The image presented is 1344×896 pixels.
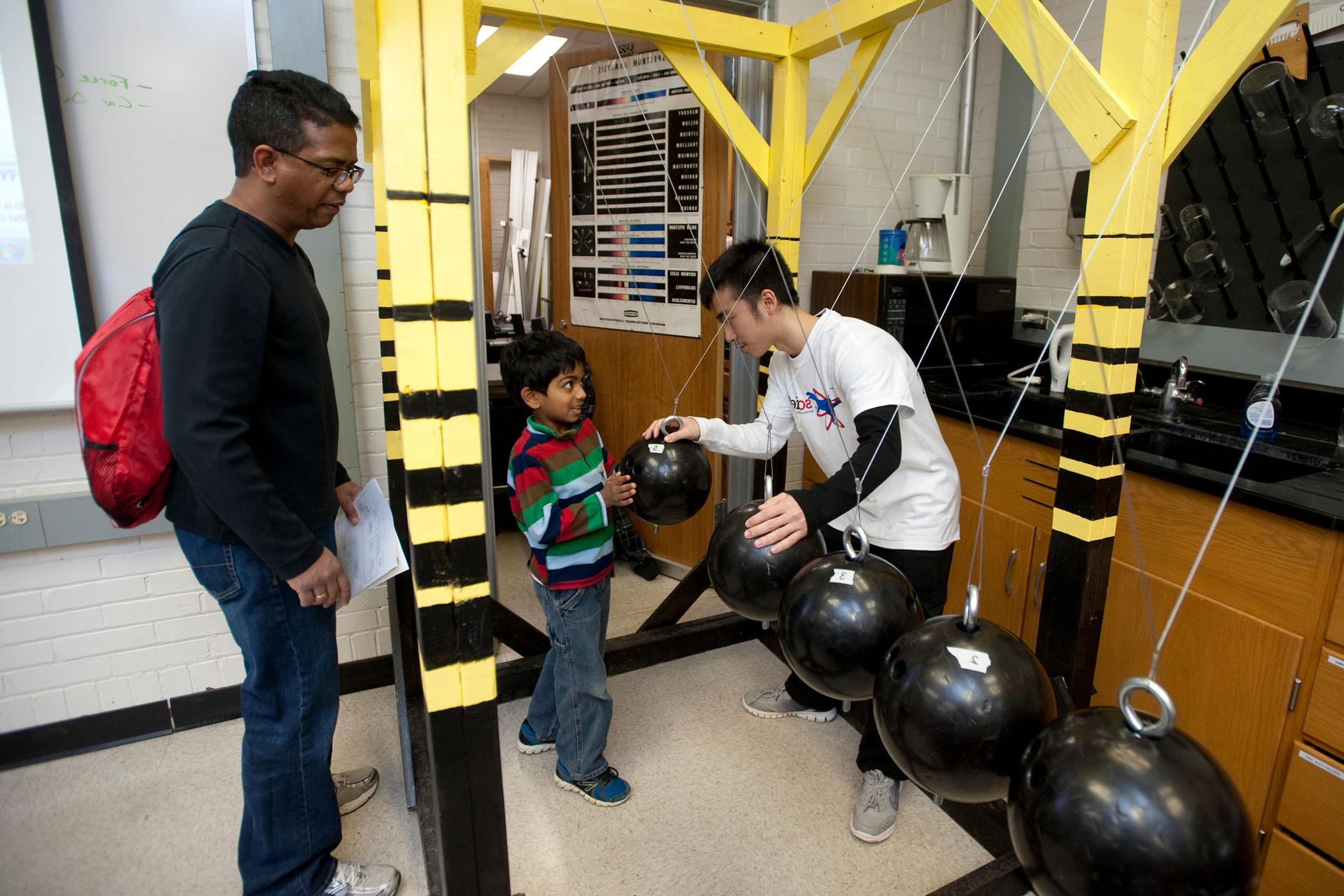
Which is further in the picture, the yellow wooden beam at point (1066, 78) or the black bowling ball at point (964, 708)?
the yellow wooden beam at point (1066, 78)

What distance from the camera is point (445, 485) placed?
3.30 ft

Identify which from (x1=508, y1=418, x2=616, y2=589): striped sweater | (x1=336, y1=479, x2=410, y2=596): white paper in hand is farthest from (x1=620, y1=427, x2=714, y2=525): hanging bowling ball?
(x1=336, y1=479, x2=410, y2=596): white paper in hand

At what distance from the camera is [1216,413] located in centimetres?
262

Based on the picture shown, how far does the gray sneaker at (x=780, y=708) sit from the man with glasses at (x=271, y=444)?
1275mm

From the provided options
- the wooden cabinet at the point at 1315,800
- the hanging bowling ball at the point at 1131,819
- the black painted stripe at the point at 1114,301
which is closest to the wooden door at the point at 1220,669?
the wooden cabinet at the point at 1315,800

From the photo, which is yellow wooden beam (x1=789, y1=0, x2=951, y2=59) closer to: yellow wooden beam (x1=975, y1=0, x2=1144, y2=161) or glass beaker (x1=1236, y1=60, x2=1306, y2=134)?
yellow wooden beam (x1=975, y1=0, x2=1144, y2=161)

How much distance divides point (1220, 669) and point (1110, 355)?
975 mm

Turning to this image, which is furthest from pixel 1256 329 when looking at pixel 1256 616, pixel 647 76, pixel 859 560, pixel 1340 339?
pixel 647 76

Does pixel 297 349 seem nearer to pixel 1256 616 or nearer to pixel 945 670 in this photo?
pixel 945 670

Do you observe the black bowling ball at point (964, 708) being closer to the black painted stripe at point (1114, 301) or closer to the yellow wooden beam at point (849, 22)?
the black painted stripe at point (1114, 301)

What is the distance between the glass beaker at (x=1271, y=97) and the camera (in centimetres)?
243

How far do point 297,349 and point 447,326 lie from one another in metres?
0.70

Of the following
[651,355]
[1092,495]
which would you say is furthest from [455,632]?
[651,355]

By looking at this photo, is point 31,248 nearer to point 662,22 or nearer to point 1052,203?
point 662,22
